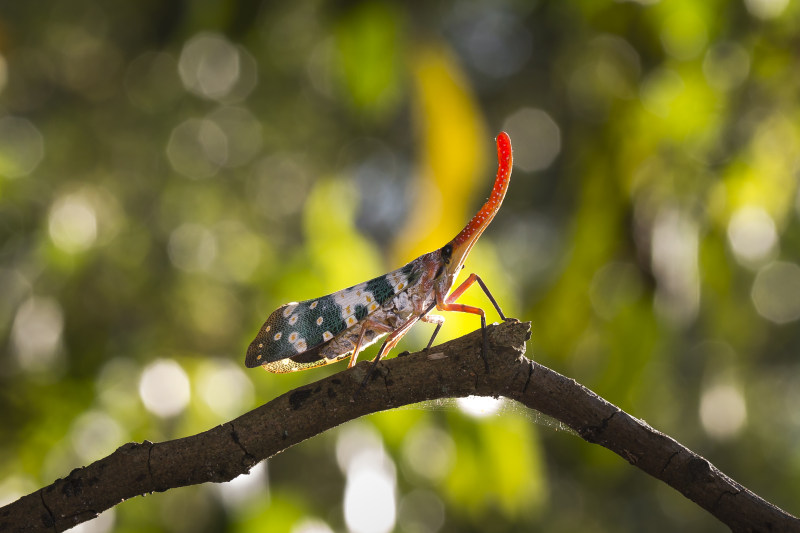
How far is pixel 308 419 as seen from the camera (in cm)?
139

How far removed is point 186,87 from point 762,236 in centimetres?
620

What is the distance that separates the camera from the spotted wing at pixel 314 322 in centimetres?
199

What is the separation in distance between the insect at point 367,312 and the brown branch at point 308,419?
596mm

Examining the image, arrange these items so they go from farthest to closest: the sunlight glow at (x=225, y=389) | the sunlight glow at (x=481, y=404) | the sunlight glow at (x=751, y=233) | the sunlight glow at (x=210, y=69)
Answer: the sunlight glow at (x=210, y=69), the sunlight glow at (x=225, y=389), the sunlight glow at (x=751, y=233), the sunlight glow at (x=481, y=404)

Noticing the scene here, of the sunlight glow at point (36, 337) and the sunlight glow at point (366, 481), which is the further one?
the sunlight glow at point (36, 337)

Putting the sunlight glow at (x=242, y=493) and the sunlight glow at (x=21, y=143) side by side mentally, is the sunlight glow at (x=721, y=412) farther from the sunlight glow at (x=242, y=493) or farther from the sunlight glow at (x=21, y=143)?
the sunlight glow at (x=21, y=143)

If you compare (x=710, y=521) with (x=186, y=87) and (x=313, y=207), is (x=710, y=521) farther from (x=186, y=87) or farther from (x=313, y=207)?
(x=313, y=207)

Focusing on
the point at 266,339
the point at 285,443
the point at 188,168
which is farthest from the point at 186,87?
the point at 285,443

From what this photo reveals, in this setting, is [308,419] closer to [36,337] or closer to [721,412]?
[721,412]

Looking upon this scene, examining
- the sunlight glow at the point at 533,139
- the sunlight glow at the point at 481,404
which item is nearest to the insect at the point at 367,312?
the sunlight glow at the point at 481,404

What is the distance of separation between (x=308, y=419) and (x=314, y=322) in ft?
2.24

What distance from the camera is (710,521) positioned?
10.2m

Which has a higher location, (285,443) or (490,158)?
(285,443)

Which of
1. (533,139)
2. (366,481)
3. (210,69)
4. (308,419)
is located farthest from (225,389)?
(533,139)
